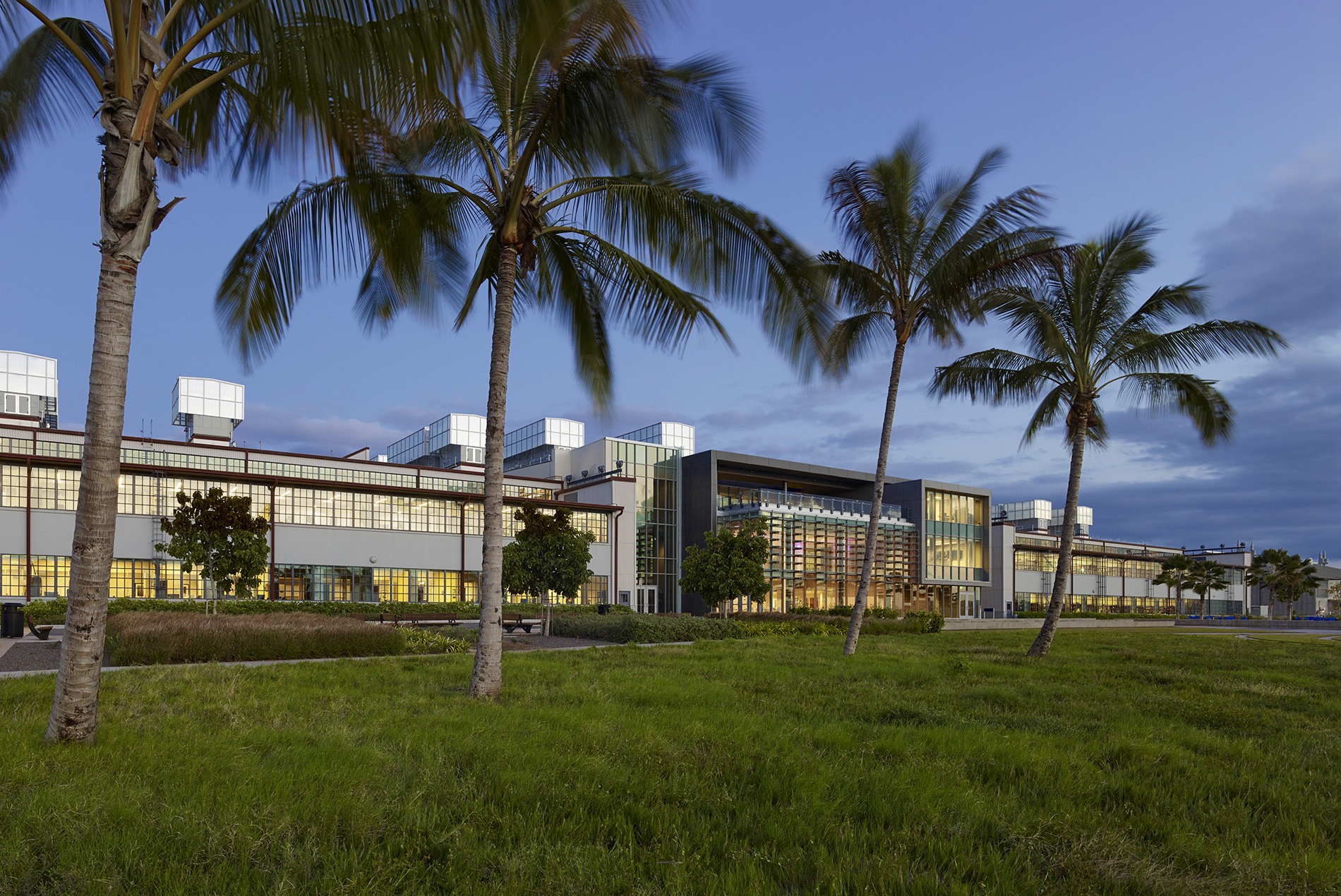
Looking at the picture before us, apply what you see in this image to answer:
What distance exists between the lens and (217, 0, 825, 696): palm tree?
10.0 meters

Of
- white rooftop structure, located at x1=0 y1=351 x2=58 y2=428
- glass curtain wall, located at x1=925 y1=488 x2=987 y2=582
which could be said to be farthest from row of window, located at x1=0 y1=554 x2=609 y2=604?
glass curtain wall, located at x1=925 y1=488 x2=987 y2=582

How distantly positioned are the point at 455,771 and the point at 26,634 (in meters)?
23.8

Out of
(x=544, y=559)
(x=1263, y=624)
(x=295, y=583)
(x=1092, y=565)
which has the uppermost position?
(x=544, y=559)

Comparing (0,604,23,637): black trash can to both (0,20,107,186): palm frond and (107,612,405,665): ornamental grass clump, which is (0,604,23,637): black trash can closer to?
(107,612,405,665): ornamental grass clump

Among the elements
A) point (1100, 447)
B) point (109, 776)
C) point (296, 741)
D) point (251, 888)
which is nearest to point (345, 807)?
point (251, 888)

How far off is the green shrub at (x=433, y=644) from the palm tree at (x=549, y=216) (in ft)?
29.0

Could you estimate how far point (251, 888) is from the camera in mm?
4082

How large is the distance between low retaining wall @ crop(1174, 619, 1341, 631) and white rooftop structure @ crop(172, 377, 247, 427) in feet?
206

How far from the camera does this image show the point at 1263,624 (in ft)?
198

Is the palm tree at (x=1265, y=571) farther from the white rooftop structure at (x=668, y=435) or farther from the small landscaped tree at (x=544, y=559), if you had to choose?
the small landscaped tree at (x=544, y=559)

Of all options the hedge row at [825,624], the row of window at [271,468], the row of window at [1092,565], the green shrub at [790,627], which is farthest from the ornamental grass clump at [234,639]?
the row of window at [1092,565]

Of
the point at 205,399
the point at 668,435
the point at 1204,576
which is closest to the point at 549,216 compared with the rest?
the point at 205,399

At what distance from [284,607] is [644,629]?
53.2 ft

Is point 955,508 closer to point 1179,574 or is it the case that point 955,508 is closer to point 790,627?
point 1179,574
